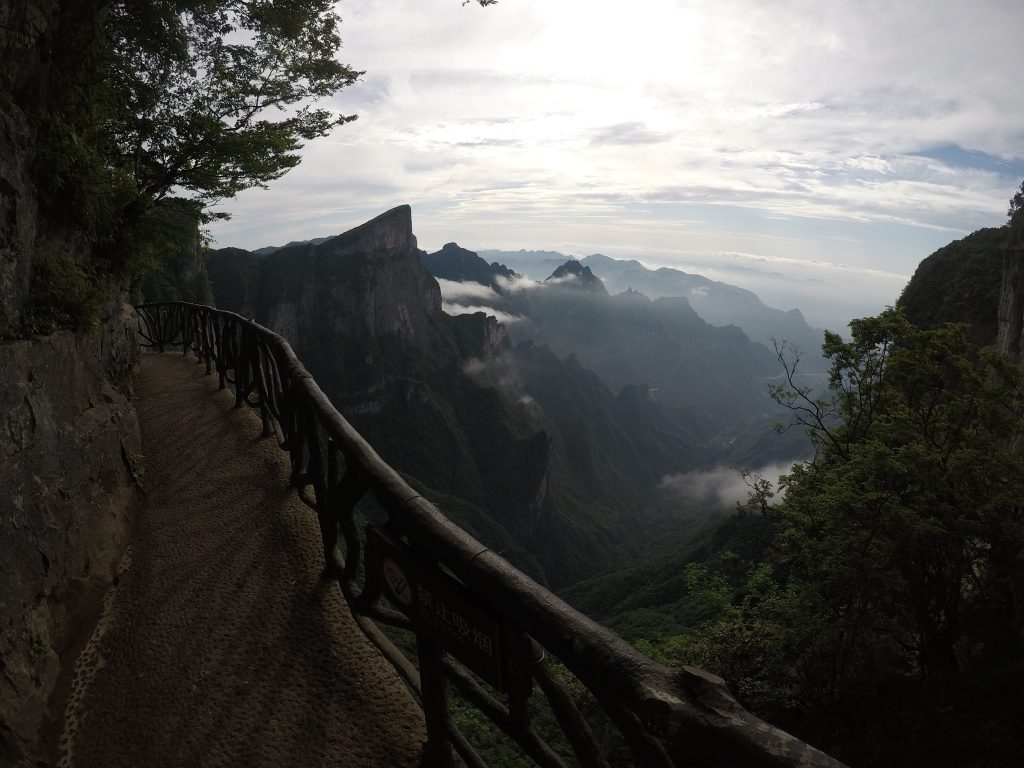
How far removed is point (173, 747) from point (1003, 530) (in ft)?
38.8

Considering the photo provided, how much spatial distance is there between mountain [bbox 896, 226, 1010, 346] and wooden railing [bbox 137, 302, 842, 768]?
113 feet

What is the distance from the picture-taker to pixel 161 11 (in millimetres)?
7305

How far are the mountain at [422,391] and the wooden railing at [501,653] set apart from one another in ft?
249

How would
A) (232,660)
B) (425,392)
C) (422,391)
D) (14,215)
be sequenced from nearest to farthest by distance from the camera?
1. (232,660)
2. (14,215)
3. (422,391)
4. (425,392)

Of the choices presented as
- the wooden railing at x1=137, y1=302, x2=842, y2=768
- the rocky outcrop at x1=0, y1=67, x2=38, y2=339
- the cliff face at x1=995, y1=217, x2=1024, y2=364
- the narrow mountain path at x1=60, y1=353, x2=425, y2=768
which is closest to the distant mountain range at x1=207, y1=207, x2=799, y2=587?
the cliff face at x1=995, y1=217, x2=1024, y2=364

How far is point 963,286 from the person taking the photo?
3903cm

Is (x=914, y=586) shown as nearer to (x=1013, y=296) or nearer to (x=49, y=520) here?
(x=49, y=520)

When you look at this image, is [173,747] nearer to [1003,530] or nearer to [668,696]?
[668,696]

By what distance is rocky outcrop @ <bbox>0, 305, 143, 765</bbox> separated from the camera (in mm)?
2854

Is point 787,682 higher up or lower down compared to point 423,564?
lower down

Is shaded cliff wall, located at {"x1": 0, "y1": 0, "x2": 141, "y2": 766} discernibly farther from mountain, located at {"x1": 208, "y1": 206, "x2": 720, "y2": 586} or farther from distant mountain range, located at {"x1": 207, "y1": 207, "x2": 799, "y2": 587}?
mountain, located at {"x1": 208, "y1": 206, "x2": 720, "y2": 586}

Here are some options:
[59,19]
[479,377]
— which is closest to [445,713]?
[59,19]

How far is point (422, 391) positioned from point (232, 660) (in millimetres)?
99540

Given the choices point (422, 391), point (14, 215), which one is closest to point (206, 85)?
point (14, 215)
